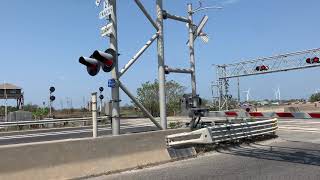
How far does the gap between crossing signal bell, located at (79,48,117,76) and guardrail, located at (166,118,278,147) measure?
2.60 metres

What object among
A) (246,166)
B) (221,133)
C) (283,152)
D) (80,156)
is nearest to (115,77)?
(80,156)

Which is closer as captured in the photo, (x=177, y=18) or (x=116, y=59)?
(x=116, y=59)

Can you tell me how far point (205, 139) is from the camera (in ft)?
47.6

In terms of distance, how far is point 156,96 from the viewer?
5744 cm

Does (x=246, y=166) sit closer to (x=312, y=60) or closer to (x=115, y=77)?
(x=115, y=77)

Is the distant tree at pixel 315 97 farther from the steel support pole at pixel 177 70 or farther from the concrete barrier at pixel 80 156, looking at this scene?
the concrete barrier at pixel 80 156

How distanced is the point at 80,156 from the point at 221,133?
5907mm

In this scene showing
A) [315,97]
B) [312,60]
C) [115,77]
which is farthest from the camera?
[315,97]

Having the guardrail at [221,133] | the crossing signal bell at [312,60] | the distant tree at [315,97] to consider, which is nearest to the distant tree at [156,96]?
the crossing signal bell at [312,60]

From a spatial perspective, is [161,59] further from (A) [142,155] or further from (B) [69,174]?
(B) [69,174]

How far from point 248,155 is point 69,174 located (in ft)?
18.4

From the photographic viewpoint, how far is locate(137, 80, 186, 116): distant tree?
55422 millimetres

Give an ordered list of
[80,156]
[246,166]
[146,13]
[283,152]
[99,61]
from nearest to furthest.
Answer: [80,156]
[246,166]
[99,61]
[146,13]
[283,152]

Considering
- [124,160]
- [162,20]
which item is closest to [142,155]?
[124,160]
